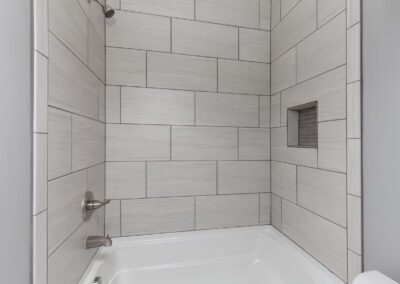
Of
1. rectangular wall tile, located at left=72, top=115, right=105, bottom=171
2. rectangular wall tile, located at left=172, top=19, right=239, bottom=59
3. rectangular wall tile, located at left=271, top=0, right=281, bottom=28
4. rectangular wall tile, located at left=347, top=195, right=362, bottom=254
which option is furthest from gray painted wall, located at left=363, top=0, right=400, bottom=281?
rectangular wall tile, located at left=72, top=115, right=105, bottom=171

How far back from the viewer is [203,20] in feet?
5.75

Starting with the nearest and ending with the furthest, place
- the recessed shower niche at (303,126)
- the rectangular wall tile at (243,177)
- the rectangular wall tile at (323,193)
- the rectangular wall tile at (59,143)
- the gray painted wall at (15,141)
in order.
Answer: the gray painted wall at (15,141) → the rectangular wall tile at (59,143) → the rectangular wall tile at (323,193) → the recessed shower niche at (303,126) → the rectangular wall tile at (243,177)

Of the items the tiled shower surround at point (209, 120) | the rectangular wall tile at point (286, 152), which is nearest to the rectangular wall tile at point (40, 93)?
the tiled shower surround at point (209, 120)

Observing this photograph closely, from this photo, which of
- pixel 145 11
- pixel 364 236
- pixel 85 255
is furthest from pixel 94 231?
pixel 145 11

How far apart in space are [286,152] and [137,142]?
3.47 ft

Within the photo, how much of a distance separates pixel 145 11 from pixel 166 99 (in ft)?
2.11

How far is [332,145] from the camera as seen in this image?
3.89 feet

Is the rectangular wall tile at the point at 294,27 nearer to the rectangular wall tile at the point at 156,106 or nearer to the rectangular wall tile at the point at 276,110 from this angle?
the rectangular wall tile at the point at 276,110

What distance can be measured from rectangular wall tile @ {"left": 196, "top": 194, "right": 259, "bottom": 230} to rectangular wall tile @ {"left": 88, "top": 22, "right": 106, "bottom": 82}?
3.63 ft

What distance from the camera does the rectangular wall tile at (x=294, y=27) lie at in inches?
53.9

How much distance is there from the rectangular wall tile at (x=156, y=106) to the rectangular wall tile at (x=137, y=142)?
0.19 feet

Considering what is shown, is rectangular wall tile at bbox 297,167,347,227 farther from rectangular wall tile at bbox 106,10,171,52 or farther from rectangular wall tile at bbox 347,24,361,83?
rectangular wall tile at bbox 106,10,171,52

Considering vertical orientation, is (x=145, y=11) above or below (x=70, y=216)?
above

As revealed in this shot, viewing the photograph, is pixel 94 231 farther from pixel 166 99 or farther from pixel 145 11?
pixel 145 11
